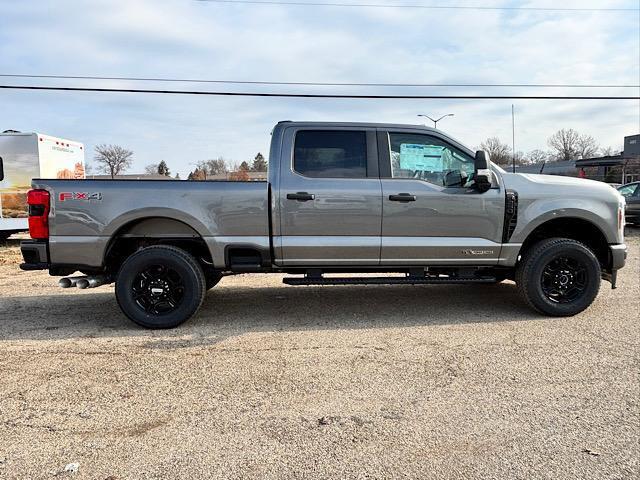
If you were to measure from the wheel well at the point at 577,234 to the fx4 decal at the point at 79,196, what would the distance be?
4.67m

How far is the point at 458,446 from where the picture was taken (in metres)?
2.79

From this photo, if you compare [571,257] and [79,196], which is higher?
[79,196]

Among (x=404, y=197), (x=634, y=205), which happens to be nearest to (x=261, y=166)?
(x=404, y=197)

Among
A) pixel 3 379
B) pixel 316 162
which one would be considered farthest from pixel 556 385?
pixel 3 379

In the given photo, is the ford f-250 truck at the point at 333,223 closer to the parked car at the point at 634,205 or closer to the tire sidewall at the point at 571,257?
the tire sidewall at the point at 571,257

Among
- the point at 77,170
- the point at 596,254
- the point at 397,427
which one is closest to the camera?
the point at 397,427

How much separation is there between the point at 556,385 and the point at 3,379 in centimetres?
425

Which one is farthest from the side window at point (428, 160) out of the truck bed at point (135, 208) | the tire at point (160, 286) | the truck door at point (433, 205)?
the tire at point (160, 286)

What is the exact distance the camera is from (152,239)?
17.2 feet

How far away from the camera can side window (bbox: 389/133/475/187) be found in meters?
5.24

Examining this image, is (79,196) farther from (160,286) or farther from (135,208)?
(160,286)

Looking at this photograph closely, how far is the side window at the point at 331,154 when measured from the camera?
16.9 ft

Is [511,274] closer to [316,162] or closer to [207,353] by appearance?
[316,162]

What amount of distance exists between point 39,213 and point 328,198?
2942mm
